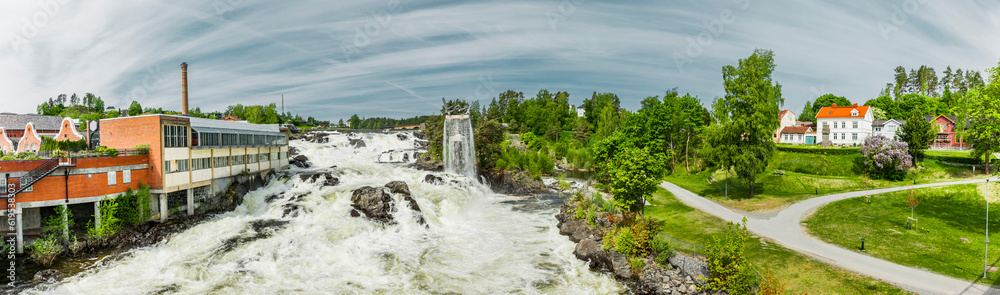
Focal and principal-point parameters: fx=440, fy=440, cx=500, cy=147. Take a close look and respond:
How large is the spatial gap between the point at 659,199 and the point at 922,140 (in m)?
31.4

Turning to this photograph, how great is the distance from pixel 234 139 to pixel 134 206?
12113 mm

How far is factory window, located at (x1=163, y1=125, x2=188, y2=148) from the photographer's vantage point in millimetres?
33031

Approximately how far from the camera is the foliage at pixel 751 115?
122ft

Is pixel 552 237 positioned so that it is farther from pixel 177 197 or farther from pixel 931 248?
pixel 177 197

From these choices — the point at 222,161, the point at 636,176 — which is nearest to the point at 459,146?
the point at 222,161

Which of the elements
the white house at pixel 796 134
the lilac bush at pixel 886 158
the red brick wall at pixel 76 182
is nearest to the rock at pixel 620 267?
the red brick wall at pixel 76 182

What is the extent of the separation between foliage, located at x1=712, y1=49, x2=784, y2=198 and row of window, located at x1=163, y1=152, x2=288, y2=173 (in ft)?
146

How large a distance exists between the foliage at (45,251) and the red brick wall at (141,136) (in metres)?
6.84

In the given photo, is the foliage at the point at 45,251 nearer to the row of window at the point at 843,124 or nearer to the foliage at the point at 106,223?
the foliage at the point at 106,223

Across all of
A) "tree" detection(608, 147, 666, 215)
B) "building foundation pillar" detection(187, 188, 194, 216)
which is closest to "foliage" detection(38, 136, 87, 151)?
"building foundation pillar" detection(187, 188, 194, 216)

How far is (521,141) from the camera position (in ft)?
318

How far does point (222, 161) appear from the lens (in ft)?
130

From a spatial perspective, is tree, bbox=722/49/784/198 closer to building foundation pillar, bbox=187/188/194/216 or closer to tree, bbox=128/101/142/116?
building foundation pillar, bbox=187/188/194/216

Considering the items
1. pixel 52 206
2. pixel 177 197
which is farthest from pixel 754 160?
pixel 52 206
